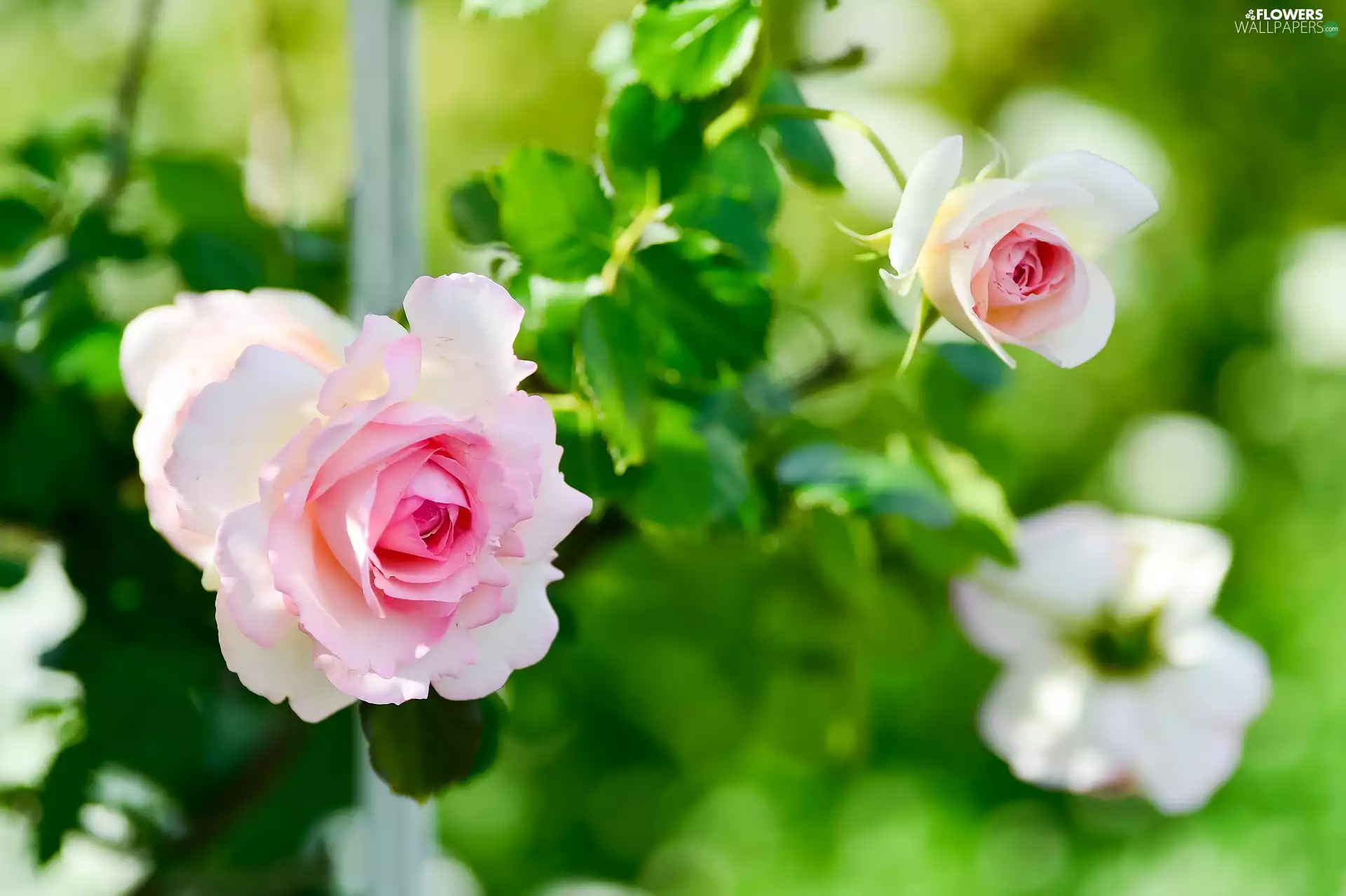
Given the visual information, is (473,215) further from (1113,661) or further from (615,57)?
(1113,661)

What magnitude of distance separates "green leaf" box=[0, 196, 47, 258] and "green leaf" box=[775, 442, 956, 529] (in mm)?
195

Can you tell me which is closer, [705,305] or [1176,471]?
A: [705,305]

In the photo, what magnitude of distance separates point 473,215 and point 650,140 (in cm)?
4

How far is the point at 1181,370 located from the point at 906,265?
3.49 feet

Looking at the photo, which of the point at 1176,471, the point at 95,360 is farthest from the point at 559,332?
the point at 1176,471

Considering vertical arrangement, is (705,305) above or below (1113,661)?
above

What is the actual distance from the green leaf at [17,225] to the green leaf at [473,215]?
13 cm

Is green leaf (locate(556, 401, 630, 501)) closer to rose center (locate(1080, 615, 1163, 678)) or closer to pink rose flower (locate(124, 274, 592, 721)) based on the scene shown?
pink rose flower (locate(124, 274, 592, 721))

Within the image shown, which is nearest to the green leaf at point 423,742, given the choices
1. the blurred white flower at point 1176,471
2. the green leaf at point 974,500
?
the green leaf at point 974,500

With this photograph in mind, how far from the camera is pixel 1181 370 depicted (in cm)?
112

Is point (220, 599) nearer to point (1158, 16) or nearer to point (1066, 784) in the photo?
point (1066, 784)

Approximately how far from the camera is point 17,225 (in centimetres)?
28

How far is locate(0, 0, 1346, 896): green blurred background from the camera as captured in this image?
0.94ft

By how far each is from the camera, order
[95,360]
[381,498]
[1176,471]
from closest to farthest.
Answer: [381,498] → [95,360] → [1176,471]
